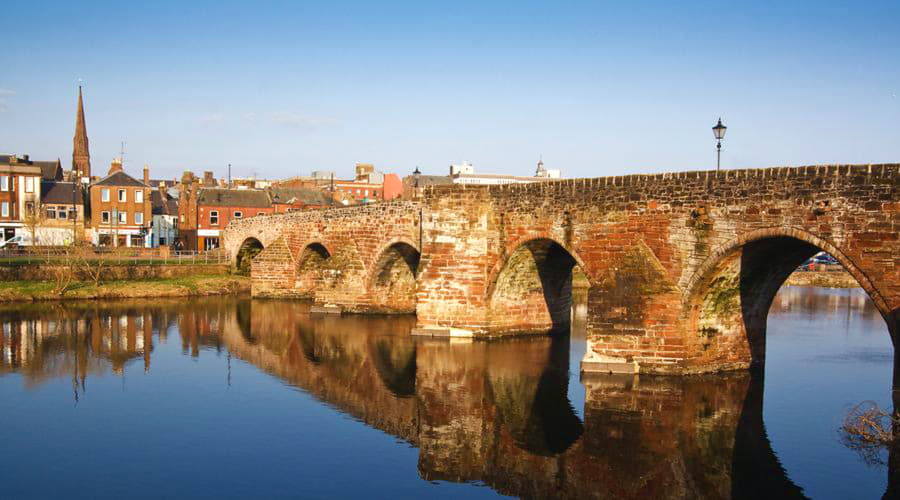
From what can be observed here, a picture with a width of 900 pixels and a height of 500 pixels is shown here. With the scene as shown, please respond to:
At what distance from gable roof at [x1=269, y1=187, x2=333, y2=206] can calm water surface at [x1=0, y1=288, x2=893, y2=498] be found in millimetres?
38617

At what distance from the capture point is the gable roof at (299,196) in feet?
215

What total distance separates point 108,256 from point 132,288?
8.46 meters

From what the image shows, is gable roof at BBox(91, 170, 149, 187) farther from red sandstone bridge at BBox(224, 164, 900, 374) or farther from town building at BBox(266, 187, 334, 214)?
red sandstone bridge at BBox(224, 164, 900, 374)

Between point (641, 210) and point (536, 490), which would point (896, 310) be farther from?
point (536, 490)

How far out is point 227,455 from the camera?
14.4 meters

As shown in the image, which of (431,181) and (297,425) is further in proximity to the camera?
(431,181)

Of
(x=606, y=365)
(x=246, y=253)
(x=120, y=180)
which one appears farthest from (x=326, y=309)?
(x=120, y=180)

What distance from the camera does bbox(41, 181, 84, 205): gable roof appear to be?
5903 centimetres

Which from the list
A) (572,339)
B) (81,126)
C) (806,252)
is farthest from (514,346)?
(81,126)

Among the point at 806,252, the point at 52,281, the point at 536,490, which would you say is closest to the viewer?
the point at 536,490

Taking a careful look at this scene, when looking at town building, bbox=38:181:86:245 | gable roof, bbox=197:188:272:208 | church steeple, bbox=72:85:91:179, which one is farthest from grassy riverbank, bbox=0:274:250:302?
church steeple, bbox=72:85:91:179

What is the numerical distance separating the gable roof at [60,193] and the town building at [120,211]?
1516 millimetres

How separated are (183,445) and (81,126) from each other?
265 ft

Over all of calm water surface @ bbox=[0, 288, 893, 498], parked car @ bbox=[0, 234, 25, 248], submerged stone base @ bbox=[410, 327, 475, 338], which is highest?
parked car @ bbox=[0, 234, 25, 248]
